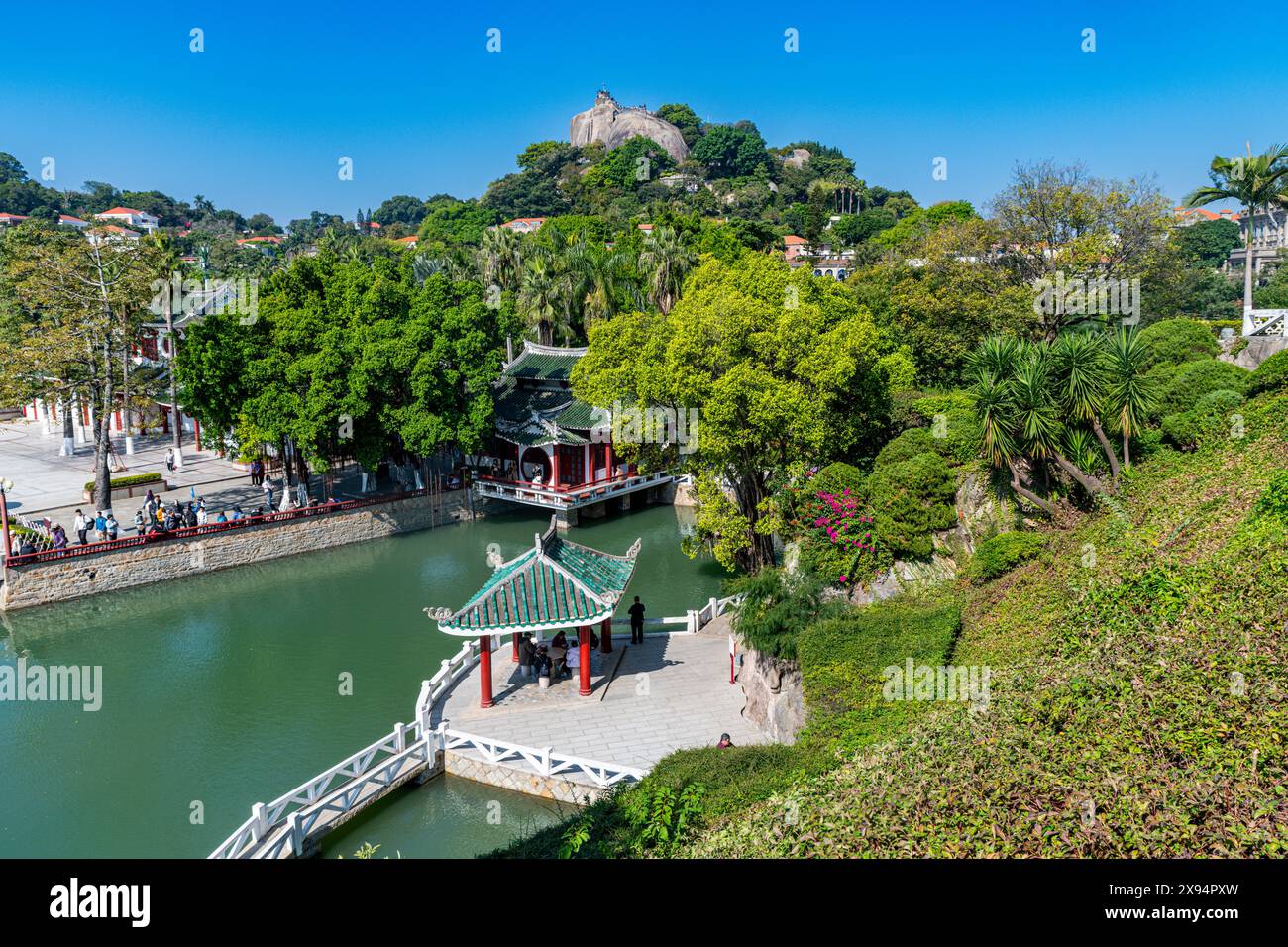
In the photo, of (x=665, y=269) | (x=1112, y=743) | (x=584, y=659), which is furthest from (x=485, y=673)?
(x=665, y=269)

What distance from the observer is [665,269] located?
4141cm

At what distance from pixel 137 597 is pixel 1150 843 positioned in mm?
26287

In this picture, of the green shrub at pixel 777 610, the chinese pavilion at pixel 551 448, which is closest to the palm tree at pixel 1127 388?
the green shrub at pixel 777 610

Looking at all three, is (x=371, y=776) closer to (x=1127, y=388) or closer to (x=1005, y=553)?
(x=1005, y=553)

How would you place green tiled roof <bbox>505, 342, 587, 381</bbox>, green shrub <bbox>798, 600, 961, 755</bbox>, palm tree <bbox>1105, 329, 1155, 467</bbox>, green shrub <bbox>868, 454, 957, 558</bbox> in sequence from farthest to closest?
1. green tiled roof <bbox>505, 342, 587, 381</bbox>
2. green shrub <bbox>868, 454, 957, 558</bbox>
3. palm tree <bbox>1105, 329, 1155, 467</bbox>
4. green shrub <bbox>798, 600, 961, 755</bbox>

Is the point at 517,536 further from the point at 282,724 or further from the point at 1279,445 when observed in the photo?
the point at 1279,445

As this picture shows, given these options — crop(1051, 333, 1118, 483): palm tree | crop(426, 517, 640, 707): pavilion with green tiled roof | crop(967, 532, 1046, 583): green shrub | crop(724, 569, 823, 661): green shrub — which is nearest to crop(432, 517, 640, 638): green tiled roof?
crop(426, 517, 640, 707): pavilion with green tiled roof

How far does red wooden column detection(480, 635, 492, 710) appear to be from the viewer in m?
16.7

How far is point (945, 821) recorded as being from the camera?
772 cm

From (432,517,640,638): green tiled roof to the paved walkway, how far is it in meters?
1.55

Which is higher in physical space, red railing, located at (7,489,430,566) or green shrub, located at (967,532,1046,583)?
green shrub, located at (967,532,1046,583)

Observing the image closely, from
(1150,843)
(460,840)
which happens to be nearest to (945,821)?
(1150,843)

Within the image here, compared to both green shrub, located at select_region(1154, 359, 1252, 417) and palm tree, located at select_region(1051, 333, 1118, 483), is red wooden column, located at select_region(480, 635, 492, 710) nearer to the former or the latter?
palm tree, located at select_region(1051, 333, 1118, 483)
